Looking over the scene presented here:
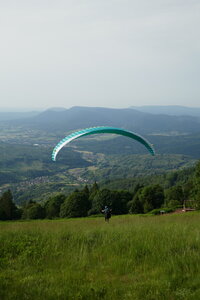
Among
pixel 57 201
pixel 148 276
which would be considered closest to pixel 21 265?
pixel 148 276

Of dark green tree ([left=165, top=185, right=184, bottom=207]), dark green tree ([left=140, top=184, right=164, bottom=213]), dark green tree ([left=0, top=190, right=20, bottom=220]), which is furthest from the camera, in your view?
dark green tree ([left=165, top=185, right=184, bottom=207])

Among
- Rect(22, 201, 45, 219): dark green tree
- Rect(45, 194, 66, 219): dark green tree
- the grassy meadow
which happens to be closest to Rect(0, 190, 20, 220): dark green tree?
Rect(22, 201, 45, 219): dark green tree

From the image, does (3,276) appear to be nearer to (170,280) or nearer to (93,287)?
(93,287)

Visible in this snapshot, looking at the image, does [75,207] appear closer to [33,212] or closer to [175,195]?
[33,212]

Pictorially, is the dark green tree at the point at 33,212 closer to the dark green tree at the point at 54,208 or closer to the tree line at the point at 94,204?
the tree line at the point at 94,204

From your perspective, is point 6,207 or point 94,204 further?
point 94,204

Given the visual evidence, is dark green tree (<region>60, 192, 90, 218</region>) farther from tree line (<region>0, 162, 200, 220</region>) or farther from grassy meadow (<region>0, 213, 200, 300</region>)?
grassy meadow (<region>0, 213, 200, 300</region>)

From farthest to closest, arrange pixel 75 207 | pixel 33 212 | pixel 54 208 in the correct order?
pixel 54 208, pixel 33 212, pixel 75 207

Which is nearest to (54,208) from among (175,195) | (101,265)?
(175,195)
